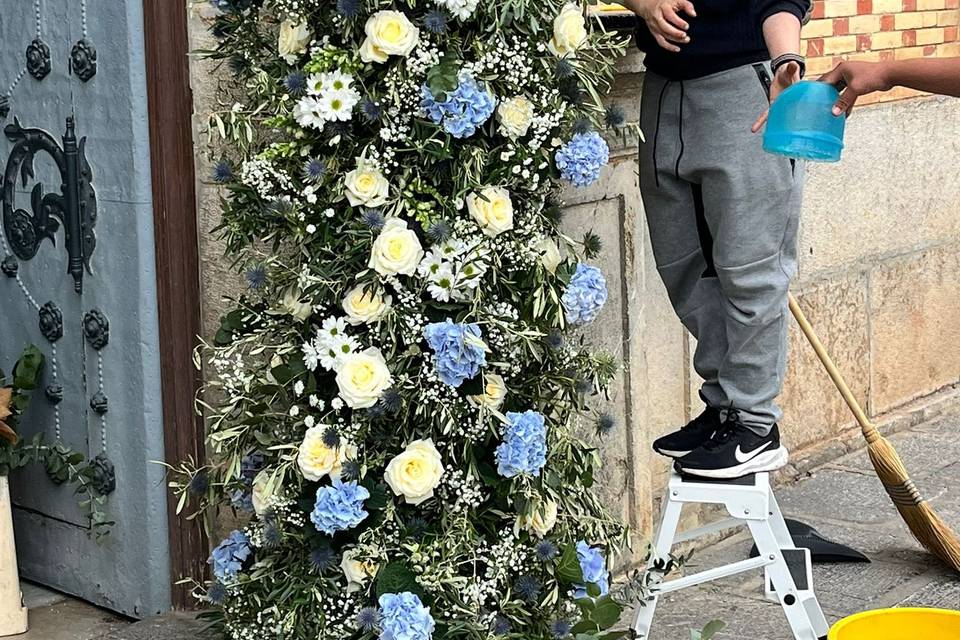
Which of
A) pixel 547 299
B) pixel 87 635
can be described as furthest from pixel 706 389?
pixel 87 635

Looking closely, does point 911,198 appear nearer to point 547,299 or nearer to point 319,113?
point 547,299

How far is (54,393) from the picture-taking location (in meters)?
4.14

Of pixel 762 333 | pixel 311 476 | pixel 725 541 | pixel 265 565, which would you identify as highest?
pixel 762 333

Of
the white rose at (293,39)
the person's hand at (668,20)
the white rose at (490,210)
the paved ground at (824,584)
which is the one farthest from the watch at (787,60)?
the paved ground at (824,584)

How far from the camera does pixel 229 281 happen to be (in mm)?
3801

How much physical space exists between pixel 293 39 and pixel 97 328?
126cm

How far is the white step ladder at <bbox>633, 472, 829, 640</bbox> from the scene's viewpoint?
3389 millimetres

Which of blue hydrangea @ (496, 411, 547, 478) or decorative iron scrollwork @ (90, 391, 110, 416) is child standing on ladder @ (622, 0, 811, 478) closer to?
blue hydrangea @ (496, 411, 547, 478)

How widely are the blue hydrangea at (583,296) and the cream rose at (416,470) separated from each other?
0.44 m

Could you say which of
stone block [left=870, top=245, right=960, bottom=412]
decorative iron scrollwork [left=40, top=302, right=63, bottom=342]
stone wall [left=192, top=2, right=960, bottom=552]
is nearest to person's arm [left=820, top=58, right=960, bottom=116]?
stone wall [left=192, top=2, right=960, bottom=552]

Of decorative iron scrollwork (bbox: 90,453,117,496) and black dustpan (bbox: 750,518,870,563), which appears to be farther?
black dustpan (bbox: 750,518,870,563)

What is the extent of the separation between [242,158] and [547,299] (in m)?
0.76

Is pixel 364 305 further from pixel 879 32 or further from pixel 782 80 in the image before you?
pixel 879 32

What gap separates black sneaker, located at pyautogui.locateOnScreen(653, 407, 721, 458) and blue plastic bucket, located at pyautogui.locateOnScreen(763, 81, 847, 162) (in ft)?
2.59
